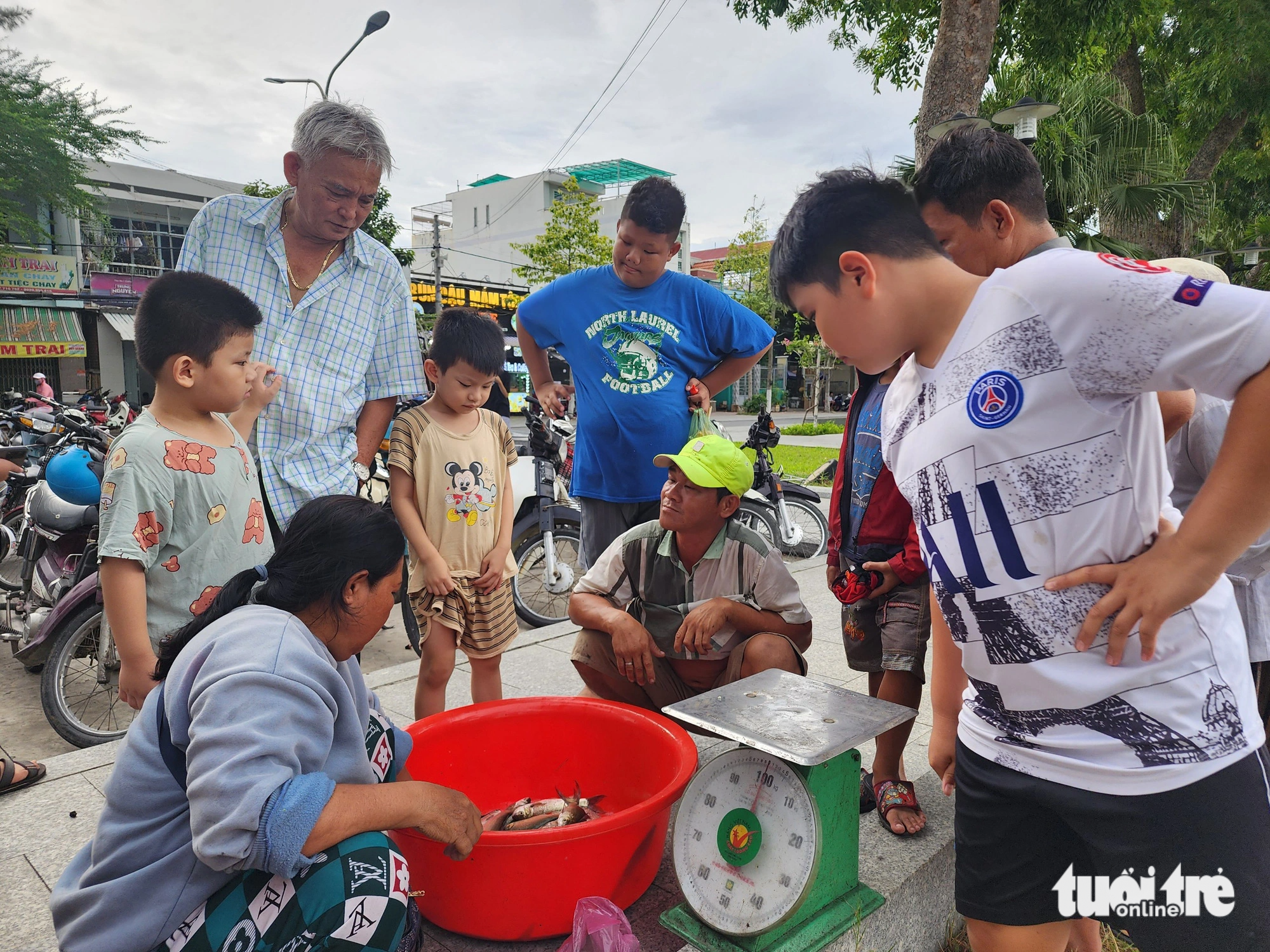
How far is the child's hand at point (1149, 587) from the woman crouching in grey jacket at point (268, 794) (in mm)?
1235

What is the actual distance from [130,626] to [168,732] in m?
0.55

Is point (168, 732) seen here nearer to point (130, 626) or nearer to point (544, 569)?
point (130, 626)

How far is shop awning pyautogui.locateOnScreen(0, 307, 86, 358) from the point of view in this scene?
18.7 meters

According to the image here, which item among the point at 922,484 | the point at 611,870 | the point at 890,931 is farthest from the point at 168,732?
the point at 890,931

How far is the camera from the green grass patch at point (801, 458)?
11.8 m

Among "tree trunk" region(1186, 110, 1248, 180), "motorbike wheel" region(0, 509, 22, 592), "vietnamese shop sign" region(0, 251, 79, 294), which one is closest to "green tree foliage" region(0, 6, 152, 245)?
"vietnamese shop sign" region(0, 251, 79, 294)

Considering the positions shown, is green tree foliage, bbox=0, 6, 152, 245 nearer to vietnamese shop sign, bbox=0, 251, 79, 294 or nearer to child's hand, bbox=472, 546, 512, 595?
vietnamese shop sign, bbox=0, 251, 79, 294

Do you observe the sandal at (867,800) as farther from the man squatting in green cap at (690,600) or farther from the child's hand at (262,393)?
the child's hand at (262,393)

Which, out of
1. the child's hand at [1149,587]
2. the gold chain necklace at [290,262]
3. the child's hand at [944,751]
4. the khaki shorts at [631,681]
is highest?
the gold chain necklace at [290,262]

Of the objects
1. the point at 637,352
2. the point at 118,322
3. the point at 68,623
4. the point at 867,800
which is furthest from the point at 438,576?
the point at 118,322

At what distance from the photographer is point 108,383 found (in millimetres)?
21000

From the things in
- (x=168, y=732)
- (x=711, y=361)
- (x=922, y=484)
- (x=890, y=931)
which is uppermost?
(x=711, y=361)

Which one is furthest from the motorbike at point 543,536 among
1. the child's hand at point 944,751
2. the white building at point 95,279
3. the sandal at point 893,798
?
the white building at point 95,279

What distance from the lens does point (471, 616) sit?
2811 mm
